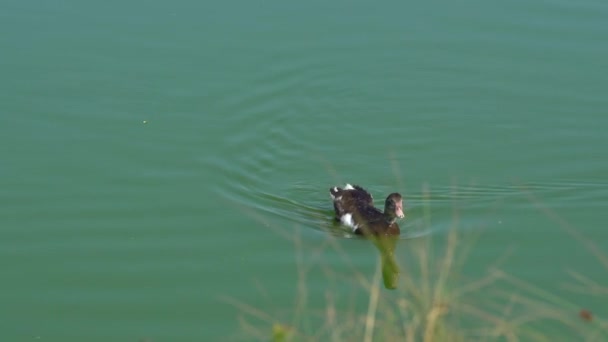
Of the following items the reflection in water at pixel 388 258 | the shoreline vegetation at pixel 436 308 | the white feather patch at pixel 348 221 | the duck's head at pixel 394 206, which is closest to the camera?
the shoreline vegetation at pixel 436 308

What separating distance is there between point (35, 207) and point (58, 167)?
627 millimetres

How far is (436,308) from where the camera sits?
4707 millimetres

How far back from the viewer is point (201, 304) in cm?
775

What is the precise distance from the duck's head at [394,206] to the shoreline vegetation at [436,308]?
23 cm

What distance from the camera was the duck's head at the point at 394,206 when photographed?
28.9ft

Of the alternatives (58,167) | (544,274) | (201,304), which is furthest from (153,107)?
(544,274)

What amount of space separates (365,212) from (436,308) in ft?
14.6

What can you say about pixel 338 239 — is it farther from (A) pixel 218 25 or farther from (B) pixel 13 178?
(A) pixel 218 25

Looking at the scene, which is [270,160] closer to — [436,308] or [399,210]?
[399,210]

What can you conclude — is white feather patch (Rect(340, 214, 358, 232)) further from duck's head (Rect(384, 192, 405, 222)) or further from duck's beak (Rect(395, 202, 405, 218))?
duck's beak (Rect(395, 202, 405, 218))

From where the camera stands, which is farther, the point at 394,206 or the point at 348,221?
the point at 348,221

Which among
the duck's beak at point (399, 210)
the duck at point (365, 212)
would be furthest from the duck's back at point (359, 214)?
the duck's beak at point (399, 210)

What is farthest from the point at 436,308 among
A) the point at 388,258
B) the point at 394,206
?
the point at 394,206

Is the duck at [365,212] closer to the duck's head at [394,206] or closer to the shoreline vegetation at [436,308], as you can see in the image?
the duck's head at [394,206]
